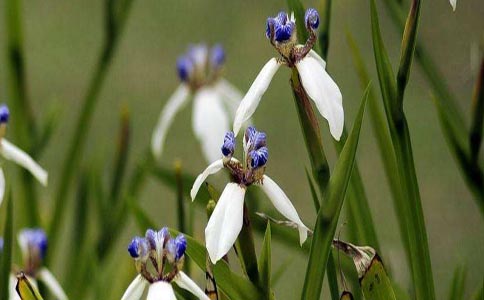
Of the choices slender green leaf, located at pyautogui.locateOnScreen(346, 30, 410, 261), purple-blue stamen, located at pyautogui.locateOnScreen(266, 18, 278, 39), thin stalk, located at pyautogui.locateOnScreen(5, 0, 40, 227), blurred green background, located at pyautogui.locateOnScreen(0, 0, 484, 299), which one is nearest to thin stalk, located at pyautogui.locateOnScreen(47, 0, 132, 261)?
thin stalk, located at pyautogui.locateOnScreen(5, 0, 40, 227)

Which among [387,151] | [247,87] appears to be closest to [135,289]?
[387,151]

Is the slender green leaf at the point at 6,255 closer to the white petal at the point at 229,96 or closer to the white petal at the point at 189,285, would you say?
the white petal at the point at 189,285

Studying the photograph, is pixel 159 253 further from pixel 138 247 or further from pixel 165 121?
pixel 165 121

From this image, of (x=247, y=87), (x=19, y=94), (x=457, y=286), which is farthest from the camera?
(x=247, y=87)

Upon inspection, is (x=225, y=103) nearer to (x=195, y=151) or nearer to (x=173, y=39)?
(x=195, y=151)

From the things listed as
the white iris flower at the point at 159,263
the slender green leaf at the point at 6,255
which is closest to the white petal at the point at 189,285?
the white iris flower at the point at 159,263

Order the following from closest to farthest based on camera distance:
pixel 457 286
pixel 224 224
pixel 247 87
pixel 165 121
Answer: pixel 224 224
pixel 457 286
pixel 165 121
pixel 247 87

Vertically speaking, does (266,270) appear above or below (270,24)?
below
